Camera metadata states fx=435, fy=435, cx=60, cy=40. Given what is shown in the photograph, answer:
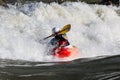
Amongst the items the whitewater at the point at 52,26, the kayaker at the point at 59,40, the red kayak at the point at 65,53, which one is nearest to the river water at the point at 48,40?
the whitewater at the point at 52,26

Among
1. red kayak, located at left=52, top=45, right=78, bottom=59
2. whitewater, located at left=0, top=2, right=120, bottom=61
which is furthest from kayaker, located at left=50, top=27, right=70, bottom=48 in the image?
whitewater, located at left=0, top=2, right=120, bottom=61

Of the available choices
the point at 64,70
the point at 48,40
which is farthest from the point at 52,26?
the point at 64,70

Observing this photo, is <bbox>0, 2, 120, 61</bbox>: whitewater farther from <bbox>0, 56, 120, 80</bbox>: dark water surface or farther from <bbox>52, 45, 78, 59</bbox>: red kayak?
<bbox>0, 56, 120, 80</bbox>: dark water surface

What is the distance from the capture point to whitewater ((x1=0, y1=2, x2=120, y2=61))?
46.3ft

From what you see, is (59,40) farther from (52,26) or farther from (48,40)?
(52,26)

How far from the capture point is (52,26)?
18.1 meters

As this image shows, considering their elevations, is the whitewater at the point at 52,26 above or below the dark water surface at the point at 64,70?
above

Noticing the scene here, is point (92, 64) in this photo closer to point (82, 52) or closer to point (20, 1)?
point (82, 52)

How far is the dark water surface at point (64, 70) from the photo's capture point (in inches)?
385

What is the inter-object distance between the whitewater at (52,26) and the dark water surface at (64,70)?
1377 millimetres

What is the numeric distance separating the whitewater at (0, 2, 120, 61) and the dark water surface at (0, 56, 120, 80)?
138cm

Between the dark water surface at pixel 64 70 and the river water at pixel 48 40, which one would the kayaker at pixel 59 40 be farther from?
the dark water surface at pixel 64 70

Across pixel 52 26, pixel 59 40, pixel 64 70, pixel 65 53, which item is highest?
pixel 52 26

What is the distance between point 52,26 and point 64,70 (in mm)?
7640
